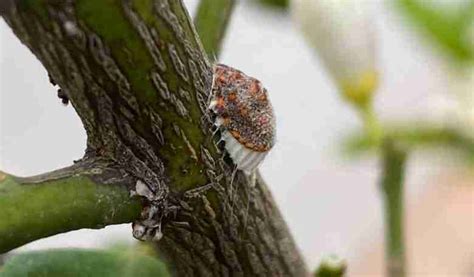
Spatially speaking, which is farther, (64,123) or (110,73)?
(64,123)

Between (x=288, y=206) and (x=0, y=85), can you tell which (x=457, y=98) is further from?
(x=288, y=206)

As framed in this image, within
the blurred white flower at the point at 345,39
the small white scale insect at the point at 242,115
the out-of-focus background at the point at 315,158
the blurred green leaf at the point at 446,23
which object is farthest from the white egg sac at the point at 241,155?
the out-of-focus background at the point at 315,158

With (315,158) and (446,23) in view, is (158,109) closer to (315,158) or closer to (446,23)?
(446,23)

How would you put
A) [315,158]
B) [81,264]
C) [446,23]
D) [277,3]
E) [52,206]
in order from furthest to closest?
1. [315,158]
2. [446,23]
3. [277,3]
4. [81,264]
5. [52,206]

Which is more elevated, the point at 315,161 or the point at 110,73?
the point at 110,73

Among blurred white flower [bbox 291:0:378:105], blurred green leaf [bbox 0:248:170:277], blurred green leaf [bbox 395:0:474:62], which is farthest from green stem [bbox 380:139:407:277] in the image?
blurred green leaf [bbox 395:0:474:62]

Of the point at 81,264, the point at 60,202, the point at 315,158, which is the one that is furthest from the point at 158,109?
the point at 315,158

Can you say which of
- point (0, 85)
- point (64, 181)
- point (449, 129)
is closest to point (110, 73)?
point (64, 181)

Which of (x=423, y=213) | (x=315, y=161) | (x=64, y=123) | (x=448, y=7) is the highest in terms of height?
(x=448, y=7)
